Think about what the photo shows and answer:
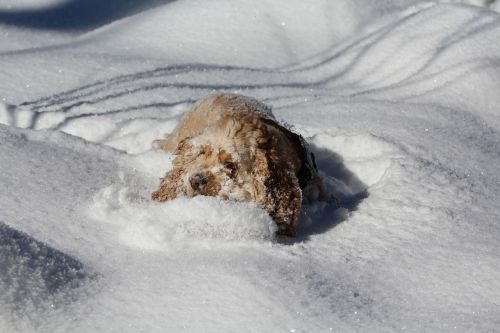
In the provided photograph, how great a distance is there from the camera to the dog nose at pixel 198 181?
112 inches

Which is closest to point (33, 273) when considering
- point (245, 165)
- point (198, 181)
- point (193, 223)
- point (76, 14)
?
point (193, 223)

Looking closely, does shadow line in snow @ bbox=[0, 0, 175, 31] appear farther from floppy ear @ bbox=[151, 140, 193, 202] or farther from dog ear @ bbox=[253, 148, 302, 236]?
dog ear @ bbox=[253, 148, 302, 236]

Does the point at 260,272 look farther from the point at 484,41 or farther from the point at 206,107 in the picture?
the point at 484,41

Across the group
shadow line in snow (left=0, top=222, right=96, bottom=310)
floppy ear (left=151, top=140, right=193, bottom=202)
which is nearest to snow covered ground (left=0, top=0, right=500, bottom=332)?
shadow line in snow (left=0, top=222, right=96, bottom=310)

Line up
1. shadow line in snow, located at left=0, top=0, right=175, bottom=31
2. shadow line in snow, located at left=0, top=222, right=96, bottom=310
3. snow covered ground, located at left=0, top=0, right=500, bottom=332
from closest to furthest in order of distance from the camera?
1. shadow line in snow, located at left=0, top=222, right=96, bottom=310
2. snow covered ground, located at left=0, top=0, right=500, bottom=332
3. shadow line in snow, located at left=0, top=0, right=175, bottom=31

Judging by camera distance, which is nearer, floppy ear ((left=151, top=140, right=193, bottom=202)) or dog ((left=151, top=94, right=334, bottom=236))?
dog ((left=151, top=94, right=334, bottom=236))

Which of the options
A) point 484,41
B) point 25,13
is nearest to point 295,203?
point 484,41

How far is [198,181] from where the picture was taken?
9.36 feet

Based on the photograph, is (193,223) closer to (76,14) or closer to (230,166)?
(230,166)

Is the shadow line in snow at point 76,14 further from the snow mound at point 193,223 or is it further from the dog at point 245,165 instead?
the snow mound at point 193,223

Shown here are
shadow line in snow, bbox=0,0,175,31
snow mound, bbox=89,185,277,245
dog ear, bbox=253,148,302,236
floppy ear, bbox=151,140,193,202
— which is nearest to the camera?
snow mound, bbox=89,185,277,245

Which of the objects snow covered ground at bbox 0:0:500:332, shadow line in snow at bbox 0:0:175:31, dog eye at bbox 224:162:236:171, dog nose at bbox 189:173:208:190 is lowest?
shadow line in snow at bbox 0:0:175:31

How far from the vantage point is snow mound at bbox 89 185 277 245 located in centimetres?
265

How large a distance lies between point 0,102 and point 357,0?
9.00 feet
